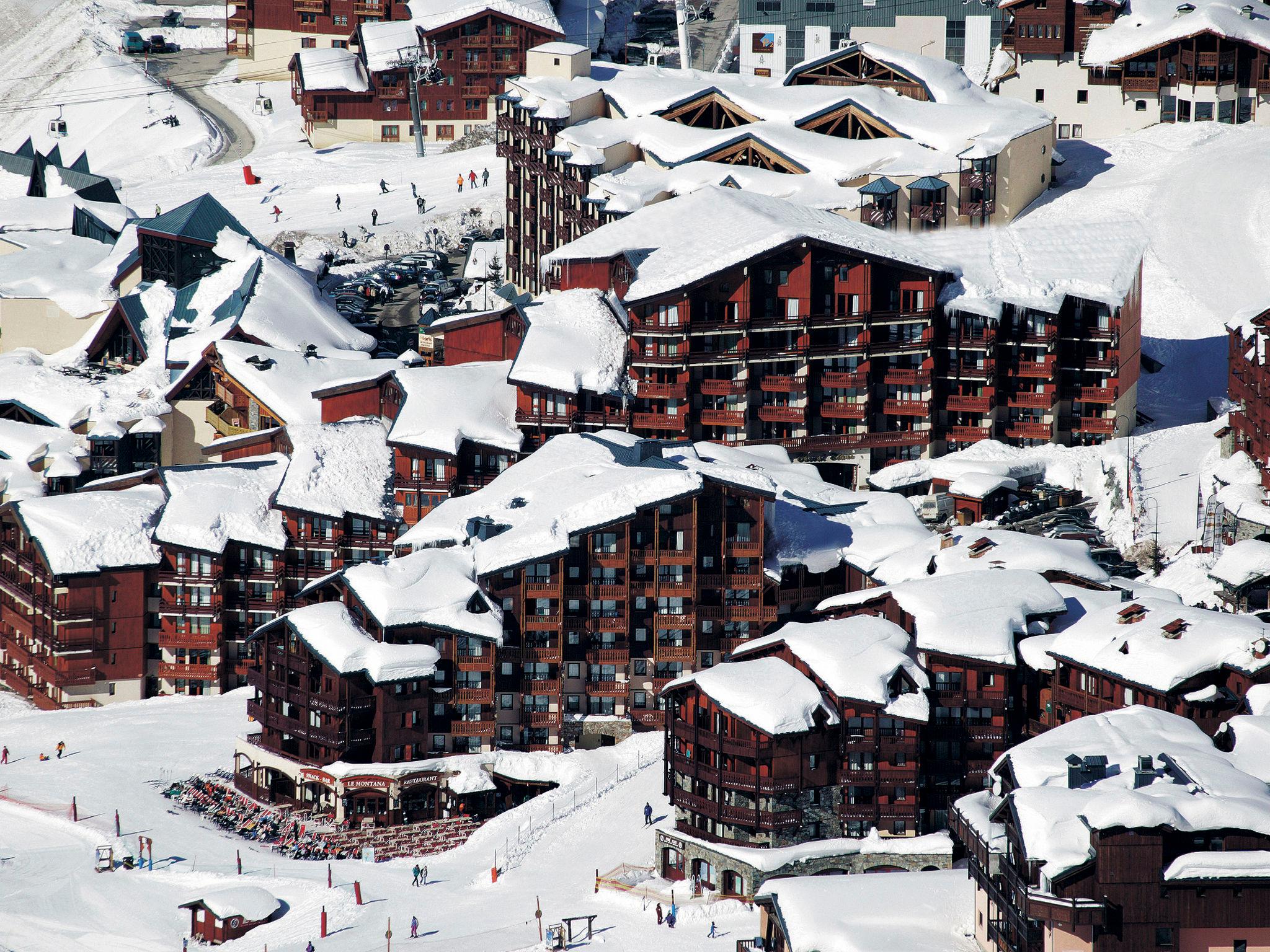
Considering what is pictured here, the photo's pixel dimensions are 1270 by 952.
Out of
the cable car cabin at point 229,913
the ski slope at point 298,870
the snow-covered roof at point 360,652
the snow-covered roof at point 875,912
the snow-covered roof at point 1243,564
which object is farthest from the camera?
the snow-covered roof at point 360,652

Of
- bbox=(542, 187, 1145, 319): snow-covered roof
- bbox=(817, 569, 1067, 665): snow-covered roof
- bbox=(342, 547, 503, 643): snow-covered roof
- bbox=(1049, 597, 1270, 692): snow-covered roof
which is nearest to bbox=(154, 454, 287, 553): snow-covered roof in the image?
bbox=(342, 547, 503, 643): snow-covered roof

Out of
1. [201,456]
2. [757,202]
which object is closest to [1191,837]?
[757,202]

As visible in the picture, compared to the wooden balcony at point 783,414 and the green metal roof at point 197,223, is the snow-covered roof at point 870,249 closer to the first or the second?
the wooden balcony at point 783,414

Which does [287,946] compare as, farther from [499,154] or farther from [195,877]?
[499,154]

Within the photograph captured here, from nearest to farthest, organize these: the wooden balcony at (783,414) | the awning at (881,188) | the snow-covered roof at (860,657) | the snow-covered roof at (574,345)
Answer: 1. the snow-covered roof at (860,657)
2. the snow-covered roof at (574,345)
3. the wooden balcony at (783,414)
4. the awning at (881,188)

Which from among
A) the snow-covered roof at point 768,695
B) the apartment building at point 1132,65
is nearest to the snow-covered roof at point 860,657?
the snow-covered roof at point 768,695

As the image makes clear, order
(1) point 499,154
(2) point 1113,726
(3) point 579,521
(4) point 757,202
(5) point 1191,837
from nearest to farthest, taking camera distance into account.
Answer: (5) point 1191,837, (2) point 1113,726, (3) point 579,521, (4) point 757,202, (1) point 499,154
